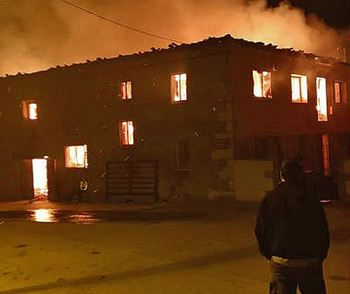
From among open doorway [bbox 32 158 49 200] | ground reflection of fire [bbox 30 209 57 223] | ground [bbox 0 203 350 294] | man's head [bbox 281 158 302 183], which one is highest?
man's head [bbox 281 158 302 183]

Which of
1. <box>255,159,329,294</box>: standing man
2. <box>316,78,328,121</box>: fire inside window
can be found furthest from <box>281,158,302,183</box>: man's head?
<box>316,78,328,121</box>: fire inside window

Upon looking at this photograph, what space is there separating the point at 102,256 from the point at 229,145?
9.91 meters

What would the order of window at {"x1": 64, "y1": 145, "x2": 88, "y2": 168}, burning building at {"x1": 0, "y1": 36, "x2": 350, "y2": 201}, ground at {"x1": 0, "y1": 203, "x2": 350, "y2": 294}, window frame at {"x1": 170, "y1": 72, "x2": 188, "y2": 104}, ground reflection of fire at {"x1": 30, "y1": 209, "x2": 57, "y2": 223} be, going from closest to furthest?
ground at {"x1": 0, "y1": 203, "x2": 350, "y2": 294}
ground reflection of fire at {"x1": 30, "y1": 209, "x2": 57, "y2": 223}
burning building at {"x1": 0, "y1": 36, "x2": 350, "y2": 201}
window frame at {"x1": 170, "y1": 72, "x2": 188, "y2": 104}
window at {"x1": 64, "y1": 145, "x2": 88, "y2": 168}

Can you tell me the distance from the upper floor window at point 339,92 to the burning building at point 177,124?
0.07 metres

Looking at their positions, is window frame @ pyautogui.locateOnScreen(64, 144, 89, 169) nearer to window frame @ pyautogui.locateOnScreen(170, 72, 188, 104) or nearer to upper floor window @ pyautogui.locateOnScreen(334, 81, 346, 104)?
window frame @ pyautogui.locateOnScreen(170, 72, 188, 104)

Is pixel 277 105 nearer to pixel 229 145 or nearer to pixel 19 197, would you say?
pixel 229 145

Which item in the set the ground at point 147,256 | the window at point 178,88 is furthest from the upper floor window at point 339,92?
the ground at point 147,256

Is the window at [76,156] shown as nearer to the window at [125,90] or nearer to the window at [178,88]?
the window at [125,90]

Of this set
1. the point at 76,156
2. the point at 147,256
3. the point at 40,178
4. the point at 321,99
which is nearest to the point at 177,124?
the point at 76,156

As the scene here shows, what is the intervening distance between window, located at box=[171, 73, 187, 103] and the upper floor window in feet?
26.0

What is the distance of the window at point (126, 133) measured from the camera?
2228 centimetres

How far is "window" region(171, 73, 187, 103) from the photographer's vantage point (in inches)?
812

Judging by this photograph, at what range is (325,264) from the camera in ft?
28.3

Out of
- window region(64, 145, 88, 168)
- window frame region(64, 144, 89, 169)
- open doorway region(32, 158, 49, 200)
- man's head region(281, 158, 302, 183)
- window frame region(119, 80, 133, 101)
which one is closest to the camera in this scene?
man's head region(281, 158, 302, 183)
